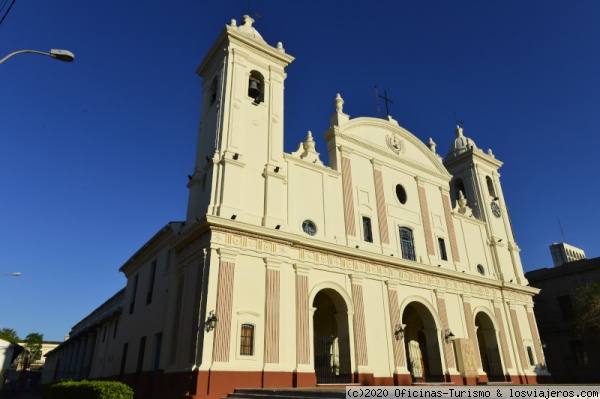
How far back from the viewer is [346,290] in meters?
18.7

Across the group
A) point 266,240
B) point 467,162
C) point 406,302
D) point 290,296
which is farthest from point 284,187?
point 467,162

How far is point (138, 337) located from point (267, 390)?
10506mm

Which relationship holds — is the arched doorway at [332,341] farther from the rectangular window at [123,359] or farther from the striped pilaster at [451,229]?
the rectangular window at [123,359]

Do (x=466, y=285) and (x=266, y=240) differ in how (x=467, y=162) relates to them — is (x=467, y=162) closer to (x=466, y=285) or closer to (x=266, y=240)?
(x=466, y=285)

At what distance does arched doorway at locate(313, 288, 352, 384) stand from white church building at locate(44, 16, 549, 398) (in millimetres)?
73

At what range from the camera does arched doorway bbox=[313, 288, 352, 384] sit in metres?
17.5

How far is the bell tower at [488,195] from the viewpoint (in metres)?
28.0

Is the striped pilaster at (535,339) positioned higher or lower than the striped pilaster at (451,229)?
lower

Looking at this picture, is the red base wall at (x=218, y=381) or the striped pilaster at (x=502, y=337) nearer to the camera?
the red base wall at (x=218, y=381)

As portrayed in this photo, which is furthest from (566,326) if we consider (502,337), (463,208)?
(463,208)

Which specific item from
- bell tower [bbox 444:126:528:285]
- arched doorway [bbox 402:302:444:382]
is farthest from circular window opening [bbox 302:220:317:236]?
bell tower [bbox 444:126:528:285]

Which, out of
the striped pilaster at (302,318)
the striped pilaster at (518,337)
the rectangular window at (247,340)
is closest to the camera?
the rectangular window at (247,340)

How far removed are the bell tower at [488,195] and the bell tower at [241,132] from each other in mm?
16652

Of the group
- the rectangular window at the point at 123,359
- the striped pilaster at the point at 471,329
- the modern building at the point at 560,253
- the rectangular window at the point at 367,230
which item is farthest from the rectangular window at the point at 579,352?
the modern building at the point at 560,253
